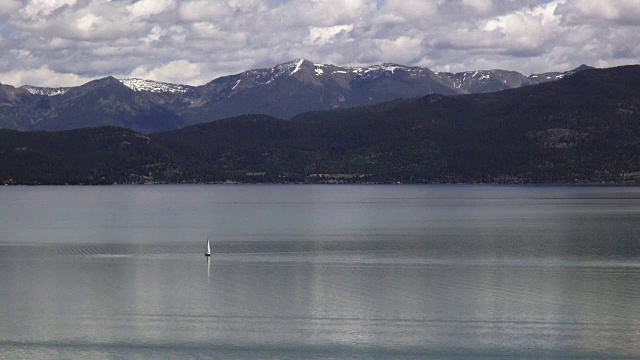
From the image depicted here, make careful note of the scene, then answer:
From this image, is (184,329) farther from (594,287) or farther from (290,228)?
(290,228)

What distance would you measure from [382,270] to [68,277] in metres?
25.3

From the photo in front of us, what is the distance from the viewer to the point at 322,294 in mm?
62875

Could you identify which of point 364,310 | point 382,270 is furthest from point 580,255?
point 364,310

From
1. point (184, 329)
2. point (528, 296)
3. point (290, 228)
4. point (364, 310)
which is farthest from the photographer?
point (290, 228)

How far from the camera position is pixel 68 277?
73250 millimetres

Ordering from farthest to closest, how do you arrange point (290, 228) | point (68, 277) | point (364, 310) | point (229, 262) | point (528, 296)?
point (290, 228) < point (229, 262) < point (68, 277) < point (528, 296) < point (364, 310)

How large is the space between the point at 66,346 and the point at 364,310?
18.3 m

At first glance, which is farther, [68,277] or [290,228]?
[290,228]

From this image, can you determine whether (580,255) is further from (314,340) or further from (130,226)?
(130,226)

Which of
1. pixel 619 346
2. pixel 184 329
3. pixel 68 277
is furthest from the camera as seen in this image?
→ pixel 68 277

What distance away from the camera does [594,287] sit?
6575 centimetres

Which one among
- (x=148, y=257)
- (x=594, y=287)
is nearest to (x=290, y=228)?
(x=148, y=257)

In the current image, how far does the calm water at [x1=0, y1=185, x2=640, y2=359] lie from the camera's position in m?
47.0

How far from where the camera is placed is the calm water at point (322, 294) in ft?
154
